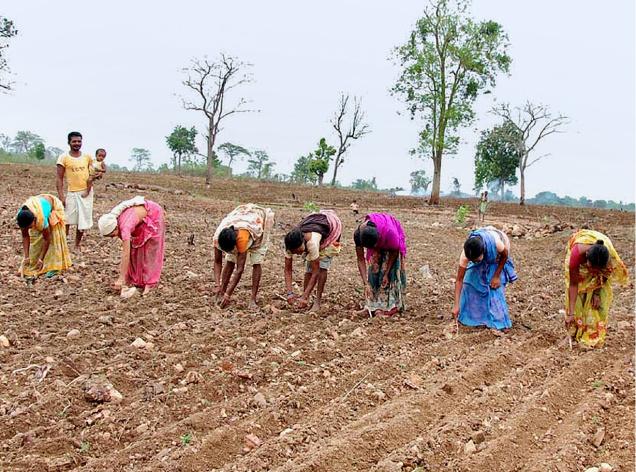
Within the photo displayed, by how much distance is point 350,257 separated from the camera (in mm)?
9211

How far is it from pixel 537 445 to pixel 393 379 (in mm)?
1041

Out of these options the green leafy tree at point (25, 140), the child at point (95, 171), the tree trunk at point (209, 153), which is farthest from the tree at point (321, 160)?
the green leafy tree at point (25, 140)

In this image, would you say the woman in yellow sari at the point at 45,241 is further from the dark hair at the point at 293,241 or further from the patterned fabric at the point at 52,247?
the dark hair at the point at 293,241

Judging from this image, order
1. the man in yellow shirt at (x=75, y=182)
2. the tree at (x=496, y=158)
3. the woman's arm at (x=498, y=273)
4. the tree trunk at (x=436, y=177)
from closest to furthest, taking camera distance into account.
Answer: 1. the woman's arm at (x=498, y=273)
2. the man in yellow shirt at (x=75, y=182)
3. the tree trunk at (x=436, y=177)
4. the tree at (x=496, y=158)

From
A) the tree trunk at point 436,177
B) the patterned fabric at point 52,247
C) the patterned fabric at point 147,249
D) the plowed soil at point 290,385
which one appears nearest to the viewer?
the plowed soil at point 290,385

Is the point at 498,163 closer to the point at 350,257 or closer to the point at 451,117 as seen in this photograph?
the point at 451,117

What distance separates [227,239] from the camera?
520 centimetres

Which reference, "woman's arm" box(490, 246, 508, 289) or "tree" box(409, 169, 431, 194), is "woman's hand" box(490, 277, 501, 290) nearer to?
"woman's arm" box(490, 246, 508, 289)

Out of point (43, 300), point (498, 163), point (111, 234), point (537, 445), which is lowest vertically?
A: point (537, 445)

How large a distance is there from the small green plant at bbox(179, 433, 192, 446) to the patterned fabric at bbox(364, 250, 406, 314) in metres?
2.80

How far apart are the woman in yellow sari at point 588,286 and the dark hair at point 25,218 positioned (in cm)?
474

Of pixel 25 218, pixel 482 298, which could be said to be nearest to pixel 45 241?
pixel 25 218

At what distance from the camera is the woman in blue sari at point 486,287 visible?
5383 mm

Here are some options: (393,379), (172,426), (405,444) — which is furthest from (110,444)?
(393,379)
